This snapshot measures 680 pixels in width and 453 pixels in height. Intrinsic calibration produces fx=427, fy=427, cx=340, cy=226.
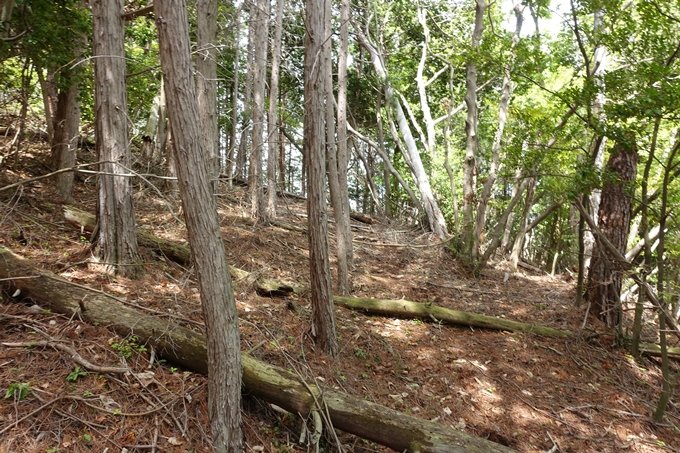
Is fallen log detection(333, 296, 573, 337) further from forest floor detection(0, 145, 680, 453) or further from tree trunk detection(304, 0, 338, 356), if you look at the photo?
tree trunk detection(304, 0, 338, 356)

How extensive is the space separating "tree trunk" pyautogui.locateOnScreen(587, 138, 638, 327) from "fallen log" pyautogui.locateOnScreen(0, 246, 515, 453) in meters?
4.76

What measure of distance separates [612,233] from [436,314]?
3370 millimetres

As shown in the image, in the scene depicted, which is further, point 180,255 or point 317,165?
point 180,255

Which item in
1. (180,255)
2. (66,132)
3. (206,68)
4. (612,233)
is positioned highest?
(206,68)

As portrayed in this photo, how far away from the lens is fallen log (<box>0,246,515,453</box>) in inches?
148

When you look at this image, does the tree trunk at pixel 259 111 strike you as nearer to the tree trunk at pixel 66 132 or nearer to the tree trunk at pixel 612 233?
the tree trunk at pixel 66 132

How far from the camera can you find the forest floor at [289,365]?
3.40 metres

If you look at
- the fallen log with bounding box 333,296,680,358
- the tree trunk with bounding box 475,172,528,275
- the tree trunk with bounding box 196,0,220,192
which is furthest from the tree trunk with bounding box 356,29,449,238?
the tree trunk with bounding box 196,0,220,192

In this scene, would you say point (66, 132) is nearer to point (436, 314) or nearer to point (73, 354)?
point (73, 354)

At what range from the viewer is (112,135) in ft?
16.9

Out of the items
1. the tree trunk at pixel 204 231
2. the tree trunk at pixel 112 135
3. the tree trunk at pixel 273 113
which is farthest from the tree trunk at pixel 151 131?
the tree trunk at pixel 204 231

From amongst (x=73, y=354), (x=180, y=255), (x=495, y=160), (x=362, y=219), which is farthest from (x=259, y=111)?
(x=73, y=354)

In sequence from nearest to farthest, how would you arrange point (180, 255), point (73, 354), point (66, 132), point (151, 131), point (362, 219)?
point (73, 354)
point (180, 255)
point (66, 132)
point (151, 131)
point (362, 219)

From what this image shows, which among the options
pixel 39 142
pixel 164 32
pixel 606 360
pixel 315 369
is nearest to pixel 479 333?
pixel 606 360
